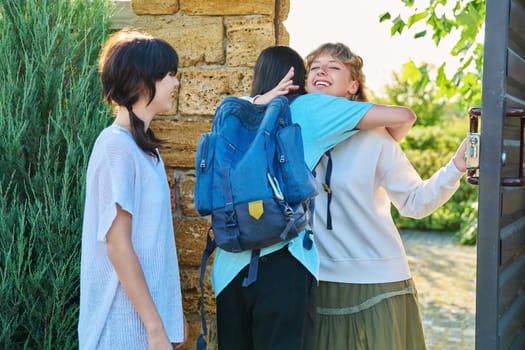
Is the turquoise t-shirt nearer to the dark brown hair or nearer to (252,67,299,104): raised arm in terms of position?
(252,67,299,104): raised arm

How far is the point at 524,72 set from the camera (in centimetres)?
264

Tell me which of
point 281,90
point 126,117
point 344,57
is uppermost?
point 344,57

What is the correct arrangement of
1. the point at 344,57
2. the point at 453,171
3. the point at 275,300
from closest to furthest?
the point at 275,300
the point at 453,171
the point at 344,57

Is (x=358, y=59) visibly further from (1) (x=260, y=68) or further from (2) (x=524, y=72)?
(2) (x=524, y=72)

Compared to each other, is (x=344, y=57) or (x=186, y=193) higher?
(x=344, y=57)

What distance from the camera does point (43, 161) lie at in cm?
342

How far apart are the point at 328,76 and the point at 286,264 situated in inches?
30.8

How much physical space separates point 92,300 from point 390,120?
1.20 metres

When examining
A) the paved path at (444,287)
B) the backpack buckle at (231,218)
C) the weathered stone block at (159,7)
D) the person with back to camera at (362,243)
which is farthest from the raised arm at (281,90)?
the paved path at (444,287)

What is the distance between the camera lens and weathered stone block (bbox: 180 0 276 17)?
364 centimetres

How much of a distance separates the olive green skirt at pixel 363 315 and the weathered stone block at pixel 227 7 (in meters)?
1.38

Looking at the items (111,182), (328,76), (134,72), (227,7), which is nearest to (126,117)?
(134,72)

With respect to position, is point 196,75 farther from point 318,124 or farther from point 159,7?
point 318,124

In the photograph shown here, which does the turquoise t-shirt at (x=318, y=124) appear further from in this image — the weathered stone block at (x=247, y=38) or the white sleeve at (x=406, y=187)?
the weathered stone block at (x=247, y=38)
